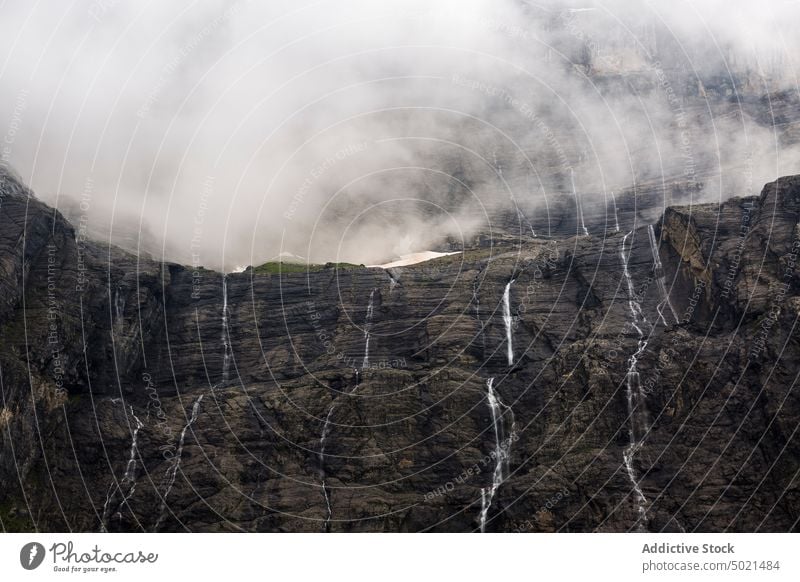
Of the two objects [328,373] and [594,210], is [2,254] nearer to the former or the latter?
[328,373]

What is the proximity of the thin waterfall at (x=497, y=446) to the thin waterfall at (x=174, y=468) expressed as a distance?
33.5m

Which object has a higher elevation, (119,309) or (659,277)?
(659,277)

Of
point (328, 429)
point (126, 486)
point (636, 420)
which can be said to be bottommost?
point (126, 486)

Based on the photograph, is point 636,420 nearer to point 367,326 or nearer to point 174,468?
point 367,326

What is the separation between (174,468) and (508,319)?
44.8 meters

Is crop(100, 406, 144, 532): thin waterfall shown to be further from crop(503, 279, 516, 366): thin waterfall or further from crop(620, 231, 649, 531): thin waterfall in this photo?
crop(620, 231, 649, 531): thin waterfall

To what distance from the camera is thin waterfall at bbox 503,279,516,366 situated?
12025cm

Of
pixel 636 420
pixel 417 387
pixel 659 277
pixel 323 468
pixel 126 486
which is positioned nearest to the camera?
pixel 636 420

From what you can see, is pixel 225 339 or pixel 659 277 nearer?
pixel 659 277

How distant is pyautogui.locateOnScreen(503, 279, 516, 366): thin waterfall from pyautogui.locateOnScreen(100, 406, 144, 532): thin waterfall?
44642 millimetres

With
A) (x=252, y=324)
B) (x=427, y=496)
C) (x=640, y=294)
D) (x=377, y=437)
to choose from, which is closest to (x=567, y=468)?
(x=427, y=496)

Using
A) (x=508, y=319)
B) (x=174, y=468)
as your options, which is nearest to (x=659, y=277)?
(x=508, y=319)

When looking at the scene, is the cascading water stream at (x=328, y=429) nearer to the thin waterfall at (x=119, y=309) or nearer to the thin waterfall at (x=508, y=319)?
the thin waterfall at (x=508, y=319)

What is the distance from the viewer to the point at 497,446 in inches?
4306
